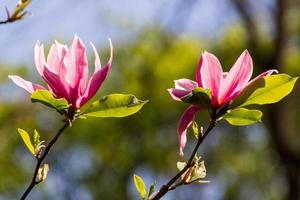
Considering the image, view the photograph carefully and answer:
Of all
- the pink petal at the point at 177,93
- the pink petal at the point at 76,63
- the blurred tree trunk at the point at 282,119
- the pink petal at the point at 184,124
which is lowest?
the blurred tree trunk at the point at 282,119

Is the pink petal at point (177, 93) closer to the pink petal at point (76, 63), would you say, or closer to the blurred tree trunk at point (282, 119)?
the pink petal at point (76, 63)

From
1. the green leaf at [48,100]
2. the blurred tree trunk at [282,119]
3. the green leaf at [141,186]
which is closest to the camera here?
the green leaf at [48,100]

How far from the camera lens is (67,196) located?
8.44 meters

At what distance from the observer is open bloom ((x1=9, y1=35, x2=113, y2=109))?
2.35 feet

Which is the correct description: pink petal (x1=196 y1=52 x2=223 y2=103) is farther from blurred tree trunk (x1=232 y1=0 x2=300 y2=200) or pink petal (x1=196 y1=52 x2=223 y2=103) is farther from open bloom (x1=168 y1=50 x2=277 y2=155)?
blurred tree trunk (x1=232 y1=0 x2=300 y2=200)

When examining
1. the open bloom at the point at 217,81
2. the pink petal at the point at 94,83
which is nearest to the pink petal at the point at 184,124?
the open bloom at the point at 217,81

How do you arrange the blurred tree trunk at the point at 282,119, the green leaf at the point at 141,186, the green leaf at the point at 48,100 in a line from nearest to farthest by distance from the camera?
1. the green leaf at the point at 48,100
2. the green leaf at the point at 141,186
3. the blurred tree trunk at the point at 282,119

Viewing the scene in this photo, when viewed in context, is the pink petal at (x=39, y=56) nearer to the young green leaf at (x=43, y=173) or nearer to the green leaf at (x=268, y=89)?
the young green leaf at (x=43, y=173)

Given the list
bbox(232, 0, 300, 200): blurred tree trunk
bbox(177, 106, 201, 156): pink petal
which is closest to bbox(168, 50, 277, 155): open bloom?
bbox(177, 106, 201, 156): pink petal

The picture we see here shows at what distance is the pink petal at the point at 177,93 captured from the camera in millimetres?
730

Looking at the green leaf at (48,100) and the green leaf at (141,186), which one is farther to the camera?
the green leaf at (141,186)

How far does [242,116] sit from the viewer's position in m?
0.75

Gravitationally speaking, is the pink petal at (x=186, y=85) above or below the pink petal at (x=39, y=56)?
below

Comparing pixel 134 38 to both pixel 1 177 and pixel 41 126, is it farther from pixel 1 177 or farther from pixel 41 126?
pixel 1 177
